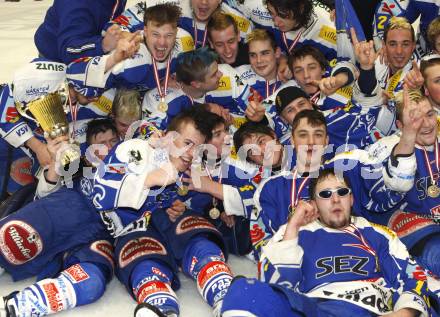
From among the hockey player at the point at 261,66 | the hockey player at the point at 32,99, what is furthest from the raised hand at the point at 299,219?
the hockey player at the point at 32,99

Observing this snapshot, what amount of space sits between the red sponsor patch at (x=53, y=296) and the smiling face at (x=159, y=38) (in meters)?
1.83

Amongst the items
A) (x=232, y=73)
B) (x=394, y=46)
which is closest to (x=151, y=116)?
(x=232, y=73)

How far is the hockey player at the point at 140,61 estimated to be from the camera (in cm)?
424

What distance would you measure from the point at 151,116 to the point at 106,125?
33 cm

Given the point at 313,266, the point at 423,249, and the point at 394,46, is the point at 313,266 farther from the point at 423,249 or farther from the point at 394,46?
the point at 394,46

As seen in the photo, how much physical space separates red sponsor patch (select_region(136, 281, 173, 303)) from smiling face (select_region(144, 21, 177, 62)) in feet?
5.73

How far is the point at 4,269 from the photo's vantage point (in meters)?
3.61

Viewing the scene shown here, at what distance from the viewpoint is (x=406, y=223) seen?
357cm

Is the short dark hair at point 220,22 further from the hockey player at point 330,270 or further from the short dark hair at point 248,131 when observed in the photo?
the hockey player at point 330,270

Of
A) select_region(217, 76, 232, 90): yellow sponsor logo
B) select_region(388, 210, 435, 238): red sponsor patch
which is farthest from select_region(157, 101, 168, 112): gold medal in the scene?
select_region(388, 210, 435, 238): red sponsor patch

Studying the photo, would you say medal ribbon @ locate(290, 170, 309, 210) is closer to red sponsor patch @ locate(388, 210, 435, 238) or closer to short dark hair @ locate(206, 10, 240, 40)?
red sponsor patch @ locate(388, 210, 435, 238)

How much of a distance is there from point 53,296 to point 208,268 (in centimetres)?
81

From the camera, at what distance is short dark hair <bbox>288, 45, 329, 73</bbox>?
14.9 ft

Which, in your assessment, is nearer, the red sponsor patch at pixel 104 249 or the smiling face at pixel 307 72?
A: the red sponsor patch at pixel 104 249
